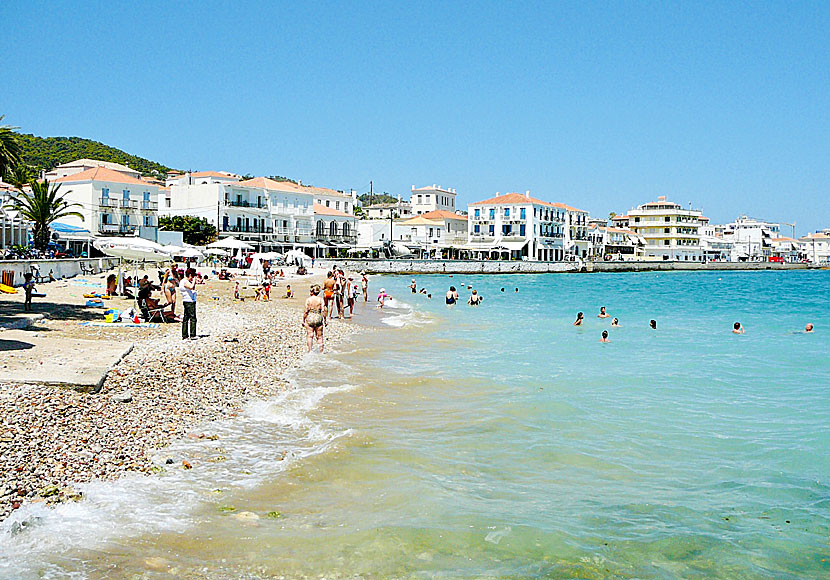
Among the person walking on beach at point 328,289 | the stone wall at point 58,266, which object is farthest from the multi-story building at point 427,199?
the person walking on beach at point 328,289

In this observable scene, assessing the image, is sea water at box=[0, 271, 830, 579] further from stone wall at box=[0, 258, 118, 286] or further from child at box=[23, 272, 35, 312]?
stone wall at box=[0, 258, 118, 286]

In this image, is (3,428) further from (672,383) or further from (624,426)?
(672,383)

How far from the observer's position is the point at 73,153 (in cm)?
10244

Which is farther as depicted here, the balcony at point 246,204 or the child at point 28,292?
the balcony at point 246,204

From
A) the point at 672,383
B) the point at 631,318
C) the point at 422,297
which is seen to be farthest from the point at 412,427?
the point at 422,297

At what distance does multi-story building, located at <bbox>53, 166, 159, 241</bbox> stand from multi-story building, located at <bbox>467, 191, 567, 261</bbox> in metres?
41.0

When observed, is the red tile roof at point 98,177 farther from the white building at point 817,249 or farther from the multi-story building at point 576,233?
the white building at point 817,249

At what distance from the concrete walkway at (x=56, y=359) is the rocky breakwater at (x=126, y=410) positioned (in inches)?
7.3

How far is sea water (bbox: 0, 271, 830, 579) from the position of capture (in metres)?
5.19

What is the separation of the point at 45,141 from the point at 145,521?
119977 millimetres

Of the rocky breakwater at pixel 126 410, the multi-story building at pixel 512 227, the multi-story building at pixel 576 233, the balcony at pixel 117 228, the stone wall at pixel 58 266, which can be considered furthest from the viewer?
the multi-story building at pixel 576 233

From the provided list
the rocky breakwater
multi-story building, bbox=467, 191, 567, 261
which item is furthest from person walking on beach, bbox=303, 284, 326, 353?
multi-story building, bbox=467, 191, 567, 261

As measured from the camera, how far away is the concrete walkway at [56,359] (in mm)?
8664

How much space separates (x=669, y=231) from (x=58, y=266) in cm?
10287
